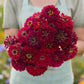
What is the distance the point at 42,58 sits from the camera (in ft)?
2.63

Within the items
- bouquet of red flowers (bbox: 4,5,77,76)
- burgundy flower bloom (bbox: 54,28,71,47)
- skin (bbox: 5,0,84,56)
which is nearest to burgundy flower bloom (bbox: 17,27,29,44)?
bouquet of red flowers (bbox: 4,5,77,76)

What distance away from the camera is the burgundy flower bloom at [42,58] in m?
0.80

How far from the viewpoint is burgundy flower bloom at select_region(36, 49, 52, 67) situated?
0.80 m

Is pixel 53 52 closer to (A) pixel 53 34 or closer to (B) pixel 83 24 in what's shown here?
(A) pixel 53 34

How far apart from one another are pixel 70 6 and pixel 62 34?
18.1 inches

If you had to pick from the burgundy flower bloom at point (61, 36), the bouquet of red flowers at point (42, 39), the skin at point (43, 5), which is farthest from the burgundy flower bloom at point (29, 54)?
the skin at point (43, 5)

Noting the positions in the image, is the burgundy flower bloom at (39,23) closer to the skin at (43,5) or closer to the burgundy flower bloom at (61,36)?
the burgundy flower bloom at (61,36)

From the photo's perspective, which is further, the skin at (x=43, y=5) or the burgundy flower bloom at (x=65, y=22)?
the skin at (x=43, y=5)

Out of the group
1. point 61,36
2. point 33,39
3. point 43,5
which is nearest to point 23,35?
point 33,39

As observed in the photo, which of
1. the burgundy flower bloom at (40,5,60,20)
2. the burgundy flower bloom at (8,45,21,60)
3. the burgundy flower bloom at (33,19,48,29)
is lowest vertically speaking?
the burgundy flower bloom at (8,45,21,60)

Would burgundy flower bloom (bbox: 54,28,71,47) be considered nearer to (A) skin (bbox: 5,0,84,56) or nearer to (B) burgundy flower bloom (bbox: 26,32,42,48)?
(B) burgundy flower bloom (bbox: 26,32,42,48)

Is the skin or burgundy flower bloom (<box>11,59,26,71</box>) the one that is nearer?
burgundy flower bloom (<box>11,59,26,71</box>)

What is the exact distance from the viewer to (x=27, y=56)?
80 centimetres

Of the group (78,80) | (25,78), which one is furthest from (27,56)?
(78,80)
